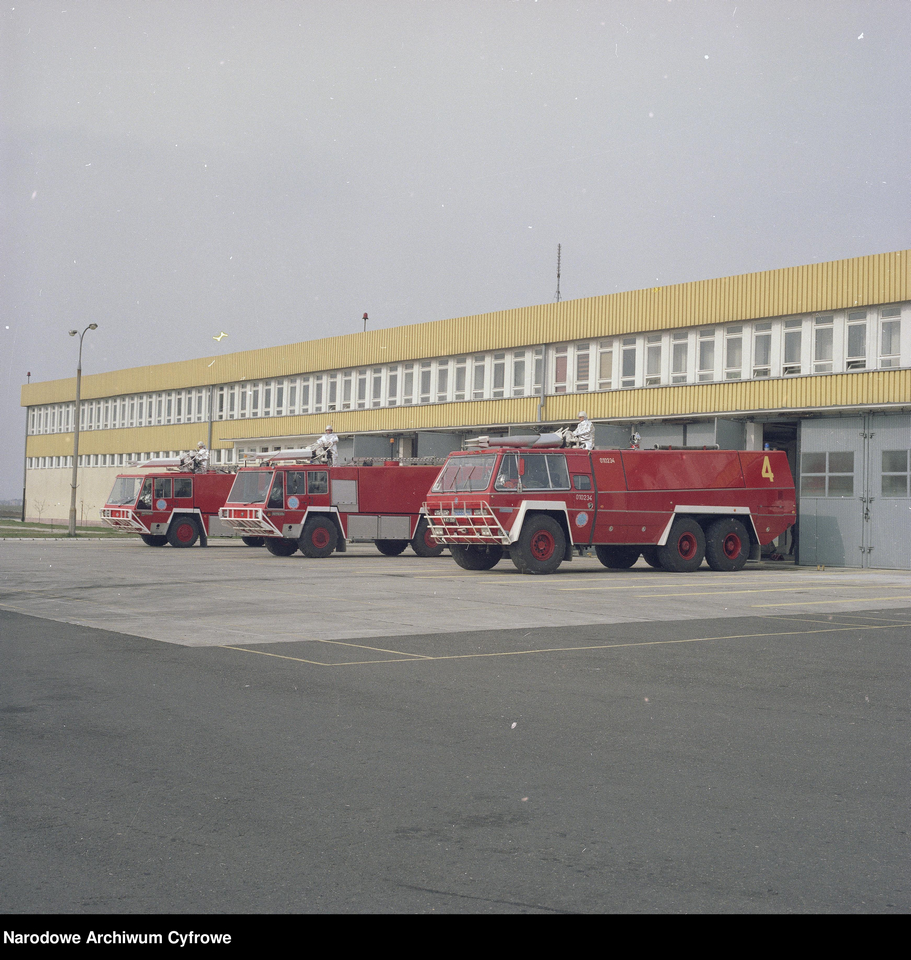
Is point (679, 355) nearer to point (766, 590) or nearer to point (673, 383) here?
point (673, 383)

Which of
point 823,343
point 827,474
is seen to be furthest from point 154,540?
point 823,343

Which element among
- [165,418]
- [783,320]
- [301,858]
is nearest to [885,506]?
[783,320]

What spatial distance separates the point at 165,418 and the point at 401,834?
190 feet

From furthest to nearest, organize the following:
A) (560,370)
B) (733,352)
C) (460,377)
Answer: (460,377), (560,370), (733,352)

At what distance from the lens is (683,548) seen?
26.3 m

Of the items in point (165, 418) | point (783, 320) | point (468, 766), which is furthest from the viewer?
point (165, 418)

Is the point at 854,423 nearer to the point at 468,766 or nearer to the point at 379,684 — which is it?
the point at 379,684

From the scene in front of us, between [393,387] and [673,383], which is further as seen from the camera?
[393,387]

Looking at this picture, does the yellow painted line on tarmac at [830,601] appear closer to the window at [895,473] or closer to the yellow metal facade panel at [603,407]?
the window at [895,473]

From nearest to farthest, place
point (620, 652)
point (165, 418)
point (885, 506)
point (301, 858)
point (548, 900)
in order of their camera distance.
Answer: point (548, 900)
point (301, 858)
point (620, 652)
point (885, 506)
point (165, 418)

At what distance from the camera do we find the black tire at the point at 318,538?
30.1m

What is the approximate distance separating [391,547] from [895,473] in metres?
14.0

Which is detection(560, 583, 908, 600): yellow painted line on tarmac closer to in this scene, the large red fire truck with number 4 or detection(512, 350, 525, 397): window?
the large red fire truck with number 4
